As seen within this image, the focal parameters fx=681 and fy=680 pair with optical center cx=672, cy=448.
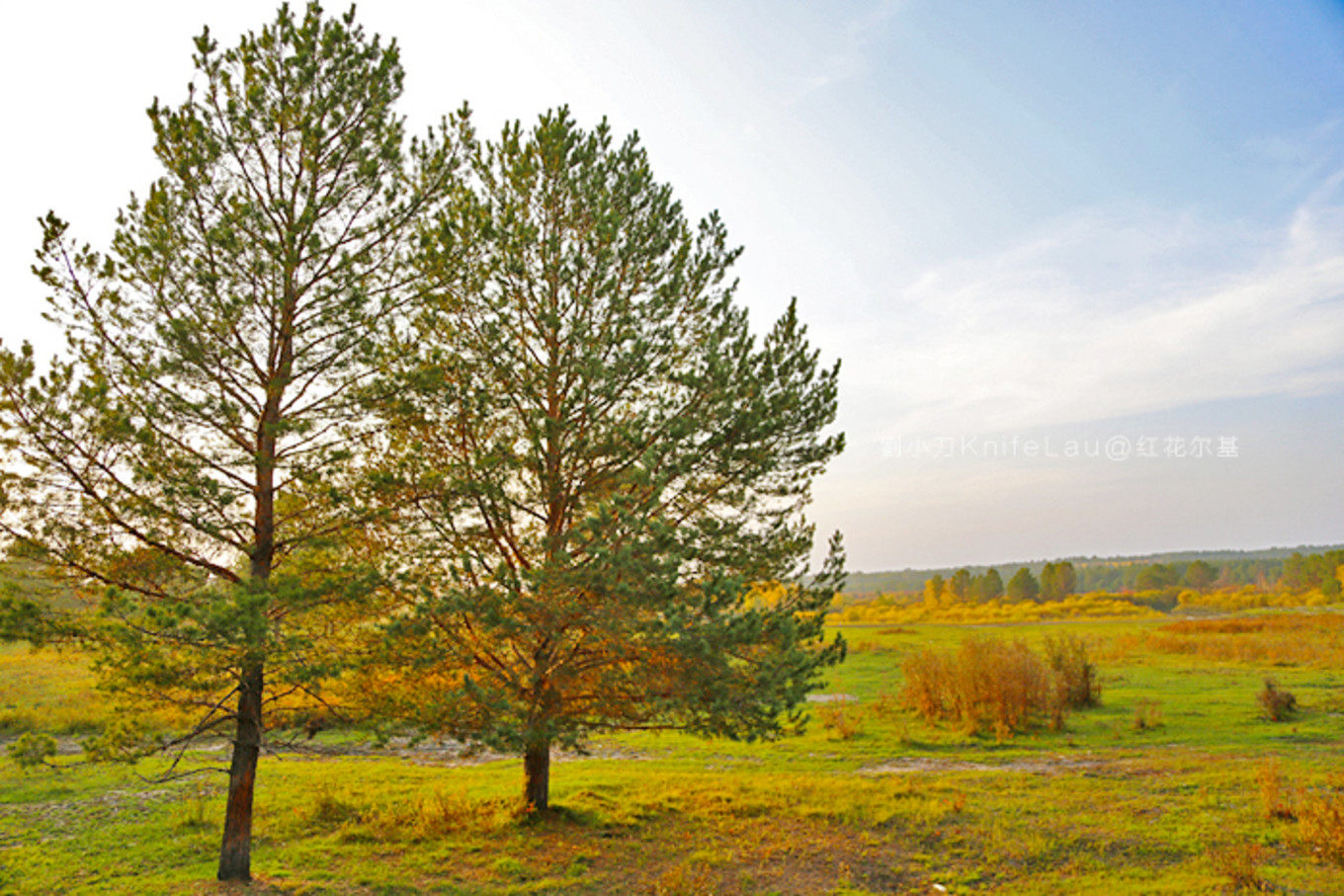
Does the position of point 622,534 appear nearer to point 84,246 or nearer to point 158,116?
point 84,246

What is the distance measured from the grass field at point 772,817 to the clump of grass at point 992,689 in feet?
2.64

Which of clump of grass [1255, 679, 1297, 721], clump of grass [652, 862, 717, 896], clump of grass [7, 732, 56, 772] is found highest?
clump of grass [7, 732, 56, 772]

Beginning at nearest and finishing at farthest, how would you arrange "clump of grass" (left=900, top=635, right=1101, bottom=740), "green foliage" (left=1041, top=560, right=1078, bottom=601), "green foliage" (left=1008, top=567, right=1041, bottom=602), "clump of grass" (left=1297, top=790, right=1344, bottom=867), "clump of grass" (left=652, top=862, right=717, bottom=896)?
1. "clump of grass" (left=652, top=862, right=717, bottom=896)
2. "clump of grass" (left=1297, top=790, right=1344, bottom=867)
3. "clump of grass" (left=900, top=635, right=1101, bottom=740)
4. "green foliage" (left=1008, top=567, right=1041, bottom=602)
5. "green foliage" (left=1041, top=560, right=1078, bottom=601)

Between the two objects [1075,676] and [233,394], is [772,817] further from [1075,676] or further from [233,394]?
[1075,676]

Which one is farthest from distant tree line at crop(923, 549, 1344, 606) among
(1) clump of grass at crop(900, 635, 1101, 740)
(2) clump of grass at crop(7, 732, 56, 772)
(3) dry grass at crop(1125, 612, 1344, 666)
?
(2) clump of grass at crop(7, 732, 56, 772)

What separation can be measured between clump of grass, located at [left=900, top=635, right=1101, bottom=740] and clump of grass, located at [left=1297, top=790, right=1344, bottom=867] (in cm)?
1072

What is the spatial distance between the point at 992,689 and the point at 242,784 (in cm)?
1991

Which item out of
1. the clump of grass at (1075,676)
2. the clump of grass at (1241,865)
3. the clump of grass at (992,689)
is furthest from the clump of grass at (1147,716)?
the clump of grass at (1241,865)

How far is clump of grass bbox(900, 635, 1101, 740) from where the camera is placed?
67.8 ft

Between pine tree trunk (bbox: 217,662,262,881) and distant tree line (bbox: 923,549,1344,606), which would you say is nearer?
pine tree trunk (bbox: 217,662,262,881)

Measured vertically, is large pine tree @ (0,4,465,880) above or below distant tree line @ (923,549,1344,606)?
above

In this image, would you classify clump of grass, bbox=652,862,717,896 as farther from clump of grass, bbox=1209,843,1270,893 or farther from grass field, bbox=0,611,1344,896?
clump of grass, bbox=1209,843,1270,893

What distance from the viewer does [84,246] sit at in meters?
7.78

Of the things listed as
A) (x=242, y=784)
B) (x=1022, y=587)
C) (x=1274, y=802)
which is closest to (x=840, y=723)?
(x=1274, y=802)
